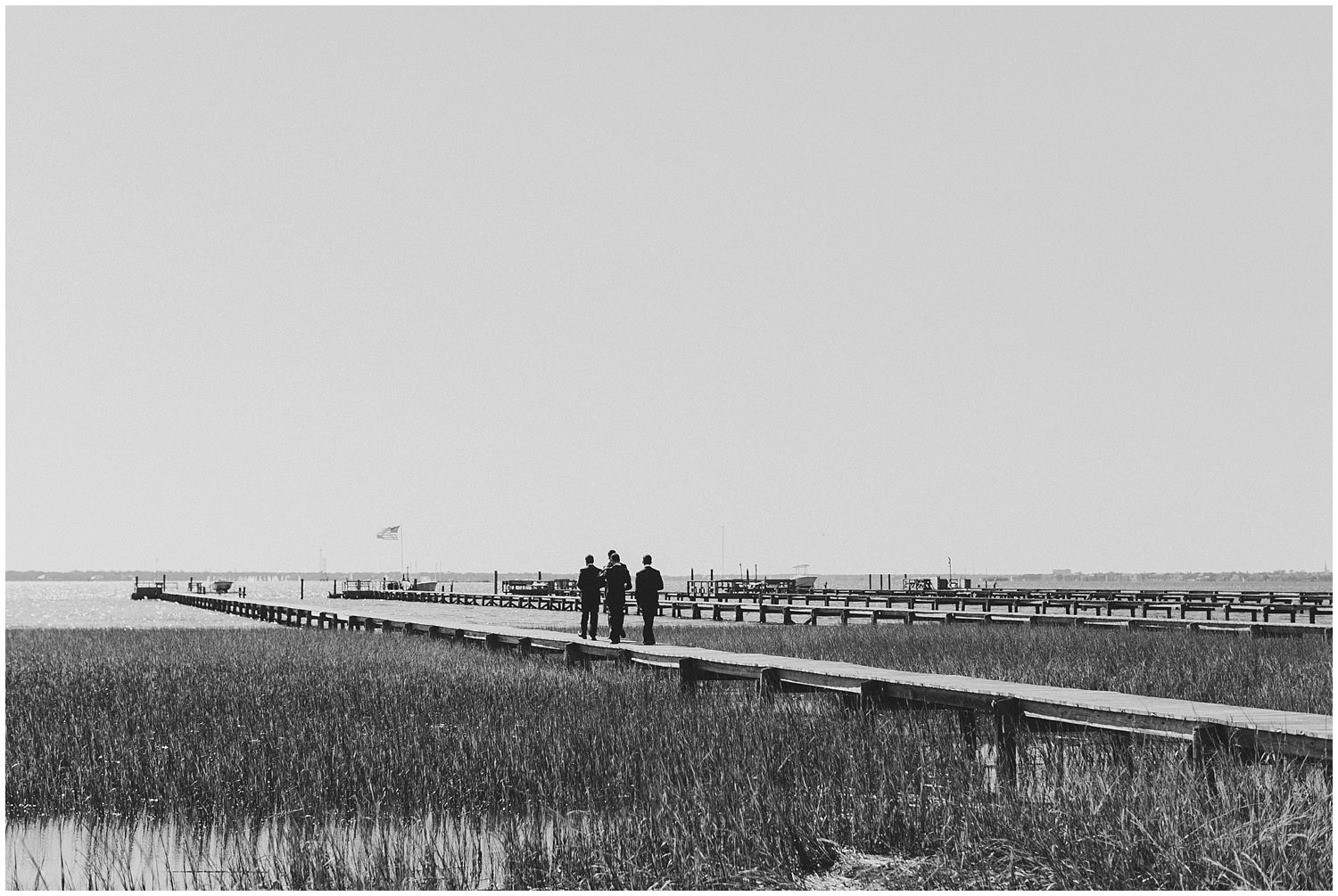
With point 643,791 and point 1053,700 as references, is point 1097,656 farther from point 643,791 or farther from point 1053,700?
point 643,791

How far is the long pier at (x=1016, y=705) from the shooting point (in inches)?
344

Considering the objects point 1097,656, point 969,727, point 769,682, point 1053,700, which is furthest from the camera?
point 1097,656

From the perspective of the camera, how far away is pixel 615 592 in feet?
68.0

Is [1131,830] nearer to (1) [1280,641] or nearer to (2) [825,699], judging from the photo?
(2) [825,699]

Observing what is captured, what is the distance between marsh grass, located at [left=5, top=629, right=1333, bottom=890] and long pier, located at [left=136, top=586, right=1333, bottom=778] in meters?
0.21

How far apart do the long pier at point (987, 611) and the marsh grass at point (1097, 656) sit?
132 centimetres

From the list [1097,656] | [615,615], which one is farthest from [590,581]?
[1097,656]

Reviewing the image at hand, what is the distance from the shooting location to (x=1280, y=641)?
23422 millimetres

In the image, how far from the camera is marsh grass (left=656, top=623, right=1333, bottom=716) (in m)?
14.8

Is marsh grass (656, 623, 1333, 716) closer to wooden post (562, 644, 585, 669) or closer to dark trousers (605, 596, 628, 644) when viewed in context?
dark trousers (605, 596, 628, 644)

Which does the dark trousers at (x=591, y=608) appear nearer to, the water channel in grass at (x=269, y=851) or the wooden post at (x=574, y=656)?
the wooden post at (x=574, y=656)

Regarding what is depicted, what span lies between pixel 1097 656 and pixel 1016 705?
10173mm

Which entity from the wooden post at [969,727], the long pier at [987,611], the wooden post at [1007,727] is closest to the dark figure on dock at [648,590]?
the wooden post at [969,727]

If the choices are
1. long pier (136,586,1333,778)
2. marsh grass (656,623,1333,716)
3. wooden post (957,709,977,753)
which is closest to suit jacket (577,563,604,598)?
marsh grass (656,623,1333,716)
